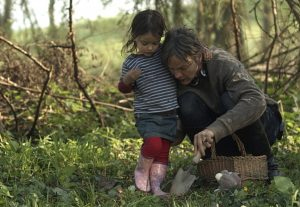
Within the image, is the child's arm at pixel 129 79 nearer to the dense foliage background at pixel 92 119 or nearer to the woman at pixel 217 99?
the woman at pixel 217 99

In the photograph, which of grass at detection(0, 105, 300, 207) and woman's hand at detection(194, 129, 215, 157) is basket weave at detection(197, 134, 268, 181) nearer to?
grass at detection(0, 105, 300, 207)

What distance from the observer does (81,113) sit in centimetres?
570

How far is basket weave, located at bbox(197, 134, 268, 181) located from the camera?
10.7 ft

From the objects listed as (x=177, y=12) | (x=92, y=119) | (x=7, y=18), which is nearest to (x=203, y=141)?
(x=92, y=119)

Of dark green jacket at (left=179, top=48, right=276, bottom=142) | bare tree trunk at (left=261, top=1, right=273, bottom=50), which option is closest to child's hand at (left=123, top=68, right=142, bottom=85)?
dark green jacket at (left=179, top=48, right=276, bottom=142)

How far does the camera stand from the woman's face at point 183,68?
3.25 m

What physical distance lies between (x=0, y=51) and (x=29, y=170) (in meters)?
2.14

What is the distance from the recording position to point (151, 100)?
3445 mm

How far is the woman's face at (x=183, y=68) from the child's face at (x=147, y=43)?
0.18 m

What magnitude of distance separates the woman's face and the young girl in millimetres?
141

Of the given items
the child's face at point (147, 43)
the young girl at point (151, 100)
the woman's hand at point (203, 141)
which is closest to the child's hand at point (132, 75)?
the young girl at point (151, 100)

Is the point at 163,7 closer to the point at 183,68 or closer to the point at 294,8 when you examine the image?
the point at 294,8

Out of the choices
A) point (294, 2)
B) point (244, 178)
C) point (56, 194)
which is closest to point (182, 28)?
point (244, 178)

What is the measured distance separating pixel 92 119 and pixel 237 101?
255 cm
